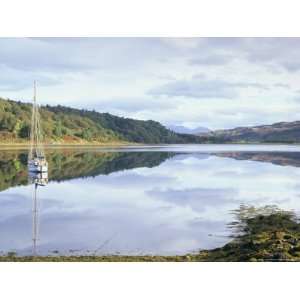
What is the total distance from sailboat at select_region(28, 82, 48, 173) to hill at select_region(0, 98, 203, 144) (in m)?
0.08

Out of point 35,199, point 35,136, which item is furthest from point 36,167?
point 35,199

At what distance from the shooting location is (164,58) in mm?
6840

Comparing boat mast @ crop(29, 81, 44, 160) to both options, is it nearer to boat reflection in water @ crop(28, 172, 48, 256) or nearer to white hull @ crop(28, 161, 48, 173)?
white hull @ crop(28, 161, 48, 173)

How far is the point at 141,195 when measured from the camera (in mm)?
8117

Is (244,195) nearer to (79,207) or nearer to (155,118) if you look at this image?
(155,118)

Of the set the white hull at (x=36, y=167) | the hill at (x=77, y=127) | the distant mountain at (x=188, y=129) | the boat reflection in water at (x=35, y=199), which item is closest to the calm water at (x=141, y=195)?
the boat reflection in water at (x=35, y=199)

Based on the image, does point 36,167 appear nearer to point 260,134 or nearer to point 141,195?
point 141,195

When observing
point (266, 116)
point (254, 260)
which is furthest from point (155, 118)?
point (254, 260)

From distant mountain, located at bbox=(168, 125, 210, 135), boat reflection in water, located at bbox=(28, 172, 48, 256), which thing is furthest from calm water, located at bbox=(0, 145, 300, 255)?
distant mountain, located at bbox=(168, 125, 210, 135)

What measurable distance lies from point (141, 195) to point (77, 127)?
4.61 feet

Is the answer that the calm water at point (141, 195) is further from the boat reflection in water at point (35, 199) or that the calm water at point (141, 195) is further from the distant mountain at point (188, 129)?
the distant mountain at point (188, 129)
